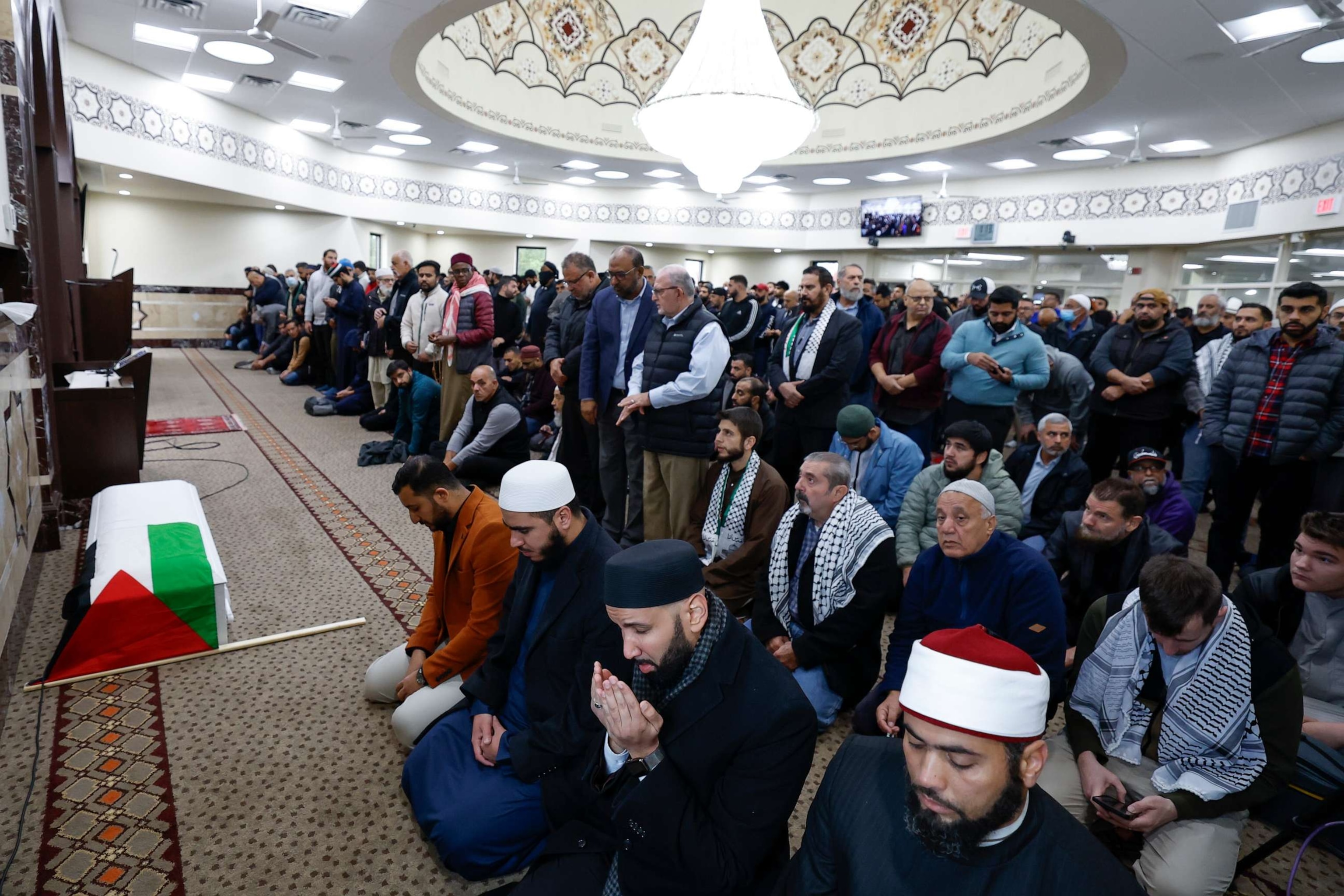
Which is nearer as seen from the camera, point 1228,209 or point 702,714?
point 702,714

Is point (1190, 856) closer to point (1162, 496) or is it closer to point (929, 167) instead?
point (1162, 496)

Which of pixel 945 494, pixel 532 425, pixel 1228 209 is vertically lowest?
pixel 532 425

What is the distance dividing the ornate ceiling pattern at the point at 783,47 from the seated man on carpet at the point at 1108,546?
26.3 feet

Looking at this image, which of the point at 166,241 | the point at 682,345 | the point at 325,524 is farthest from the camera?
the point at 166,241

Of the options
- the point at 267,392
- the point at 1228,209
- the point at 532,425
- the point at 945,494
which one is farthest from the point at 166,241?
the point at 1228,209

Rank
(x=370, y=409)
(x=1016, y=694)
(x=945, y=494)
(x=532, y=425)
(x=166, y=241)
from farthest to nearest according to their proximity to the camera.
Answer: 1. (x=166, y=241)
2. (x=370, y=409)
3. (x=532, y=425)
4. (x=945, y=494)
5. (x=1016, y=694)

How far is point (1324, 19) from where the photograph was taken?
4.65m

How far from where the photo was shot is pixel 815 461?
2406mm

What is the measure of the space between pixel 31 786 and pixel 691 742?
71.3 inches

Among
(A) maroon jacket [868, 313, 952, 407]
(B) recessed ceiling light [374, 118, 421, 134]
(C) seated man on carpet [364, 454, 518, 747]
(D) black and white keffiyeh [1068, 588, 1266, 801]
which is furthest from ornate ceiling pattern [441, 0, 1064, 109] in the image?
(D) black and white keffiyeh [1068, 588, 1266, 801]

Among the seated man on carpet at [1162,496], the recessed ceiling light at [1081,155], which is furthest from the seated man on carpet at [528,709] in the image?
the recessed ceiling light at [1081,155]

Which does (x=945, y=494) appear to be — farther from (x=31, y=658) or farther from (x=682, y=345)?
(x=31, y=658)

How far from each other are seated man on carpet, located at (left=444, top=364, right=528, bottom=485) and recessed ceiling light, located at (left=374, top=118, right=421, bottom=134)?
7.21 meters

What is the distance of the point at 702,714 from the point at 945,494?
113 cm
